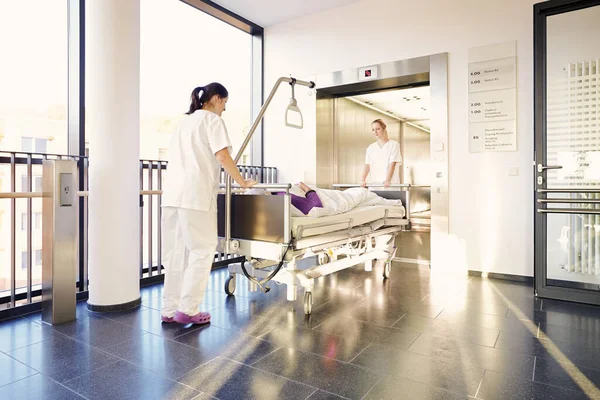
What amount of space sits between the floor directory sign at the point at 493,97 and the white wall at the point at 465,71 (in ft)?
0.19

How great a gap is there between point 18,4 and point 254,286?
2741mm

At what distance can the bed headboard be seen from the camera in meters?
2.52

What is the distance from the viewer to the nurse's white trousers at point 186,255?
8.18 ft

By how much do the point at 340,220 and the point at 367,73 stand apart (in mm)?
2300

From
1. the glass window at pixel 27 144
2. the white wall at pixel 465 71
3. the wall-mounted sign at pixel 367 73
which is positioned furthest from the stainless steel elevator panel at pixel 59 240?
the white wall at pixel 465 71

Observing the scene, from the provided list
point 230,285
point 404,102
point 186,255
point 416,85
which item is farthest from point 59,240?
point 404,102

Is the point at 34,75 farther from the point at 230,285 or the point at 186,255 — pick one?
the point at 230,285

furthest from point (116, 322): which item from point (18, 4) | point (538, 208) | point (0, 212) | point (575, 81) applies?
point (575, 81)

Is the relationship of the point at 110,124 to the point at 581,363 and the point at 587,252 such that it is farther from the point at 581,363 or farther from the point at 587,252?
the point at 587,252

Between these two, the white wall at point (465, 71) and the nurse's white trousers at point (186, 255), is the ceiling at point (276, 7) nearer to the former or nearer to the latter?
the white wall at point (465, 71)

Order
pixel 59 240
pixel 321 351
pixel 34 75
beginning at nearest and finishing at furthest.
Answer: pixel 321 351
pixel 59 240
pixel 34 75

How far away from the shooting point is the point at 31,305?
2775 millimetres

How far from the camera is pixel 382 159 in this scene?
5070 mm

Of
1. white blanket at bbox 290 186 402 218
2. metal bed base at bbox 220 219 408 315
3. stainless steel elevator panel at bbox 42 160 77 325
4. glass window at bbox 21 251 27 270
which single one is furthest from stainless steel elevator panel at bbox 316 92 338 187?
glass window at bbox 21 251 27 270
